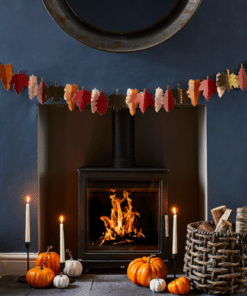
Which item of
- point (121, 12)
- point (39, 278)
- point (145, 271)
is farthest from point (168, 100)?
point (39, 278)

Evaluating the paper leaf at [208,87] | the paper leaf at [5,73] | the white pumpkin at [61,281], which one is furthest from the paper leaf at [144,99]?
the white pumpkin at [61,281]

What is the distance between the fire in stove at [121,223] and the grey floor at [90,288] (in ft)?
0.96

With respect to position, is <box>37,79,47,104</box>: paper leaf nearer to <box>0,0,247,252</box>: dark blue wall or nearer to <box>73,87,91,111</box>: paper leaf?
<box>0,0,247,252</box>: dark blue wall

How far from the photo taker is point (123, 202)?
2408 millimetres

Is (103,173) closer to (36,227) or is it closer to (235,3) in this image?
(36,227)

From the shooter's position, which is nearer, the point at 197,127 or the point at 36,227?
the point at 36,227

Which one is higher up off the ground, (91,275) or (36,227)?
(36,227)

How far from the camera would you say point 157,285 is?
6.38ft

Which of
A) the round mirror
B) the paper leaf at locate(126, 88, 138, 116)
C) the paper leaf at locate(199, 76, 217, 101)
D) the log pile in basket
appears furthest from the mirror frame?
the log pile in basket

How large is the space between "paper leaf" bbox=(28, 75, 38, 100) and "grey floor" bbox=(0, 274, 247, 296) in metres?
1.32

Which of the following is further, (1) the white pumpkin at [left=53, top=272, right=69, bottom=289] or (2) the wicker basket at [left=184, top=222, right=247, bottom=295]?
(1) the white pumpkin at [left=53, top=272, right=69, bottom=289]

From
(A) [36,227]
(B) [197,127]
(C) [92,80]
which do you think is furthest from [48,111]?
(B) [197,127]

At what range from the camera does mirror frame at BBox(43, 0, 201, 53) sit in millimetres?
2291

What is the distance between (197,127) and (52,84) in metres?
1.26
